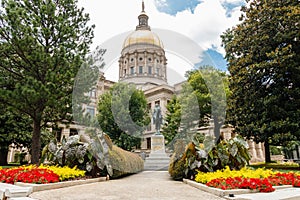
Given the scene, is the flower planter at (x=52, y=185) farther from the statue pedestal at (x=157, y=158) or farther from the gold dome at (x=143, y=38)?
the gold dome at (x=143, y=38)

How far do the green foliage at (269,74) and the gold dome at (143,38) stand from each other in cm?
→ 3949

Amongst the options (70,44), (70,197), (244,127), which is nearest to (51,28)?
(70,44)

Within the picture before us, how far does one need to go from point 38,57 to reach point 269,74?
13.8m

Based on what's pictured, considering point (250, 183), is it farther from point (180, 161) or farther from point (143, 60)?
point (143, 60)

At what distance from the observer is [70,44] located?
45.9 ft

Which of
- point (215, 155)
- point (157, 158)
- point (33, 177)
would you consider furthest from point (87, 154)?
point (157, 158)

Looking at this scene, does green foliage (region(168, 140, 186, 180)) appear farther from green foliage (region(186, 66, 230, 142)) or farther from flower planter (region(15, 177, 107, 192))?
green foliage (region(186, 66, 230, 142))

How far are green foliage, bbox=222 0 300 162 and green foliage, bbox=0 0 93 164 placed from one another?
1090cm

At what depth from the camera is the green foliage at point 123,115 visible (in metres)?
28.0

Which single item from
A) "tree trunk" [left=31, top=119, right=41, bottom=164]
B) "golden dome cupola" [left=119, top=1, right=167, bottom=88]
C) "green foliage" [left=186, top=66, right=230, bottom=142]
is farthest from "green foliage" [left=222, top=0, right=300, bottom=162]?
"golden dome cupola" [left=119, top=1, right=167, bottom=88]

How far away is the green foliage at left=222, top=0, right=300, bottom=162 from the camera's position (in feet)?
44.7

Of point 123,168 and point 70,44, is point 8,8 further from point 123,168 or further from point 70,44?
point 123,168

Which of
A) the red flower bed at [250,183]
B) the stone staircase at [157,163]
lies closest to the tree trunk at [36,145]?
the stone staircase at [157,163]

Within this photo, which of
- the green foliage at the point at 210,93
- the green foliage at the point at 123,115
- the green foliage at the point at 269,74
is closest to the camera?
→ the green foliage at the point at 269,74
